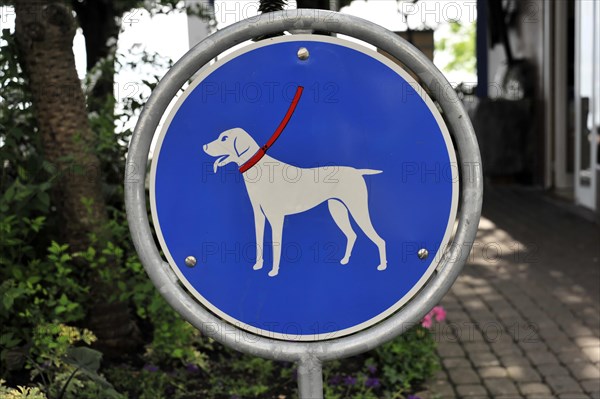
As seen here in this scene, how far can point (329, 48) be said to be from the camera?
5.89ft

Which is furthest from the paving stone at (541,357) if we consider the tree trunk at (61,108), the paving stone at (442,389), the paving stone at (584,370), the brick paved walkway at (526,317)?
the tree trunk at (61,108)

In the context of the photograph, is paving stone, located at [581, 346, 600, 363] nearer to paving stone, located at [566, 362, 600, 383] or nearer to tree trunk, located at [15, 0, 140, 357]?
paving stone, located at [566, 362, 600, 383]

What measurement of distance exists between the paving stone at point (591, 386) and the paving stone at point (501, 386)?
34 cm

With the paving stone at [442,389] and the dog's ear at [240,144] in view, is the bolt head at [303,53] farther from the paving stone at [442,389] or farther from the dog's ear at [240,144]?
the paving stone at [442,389]

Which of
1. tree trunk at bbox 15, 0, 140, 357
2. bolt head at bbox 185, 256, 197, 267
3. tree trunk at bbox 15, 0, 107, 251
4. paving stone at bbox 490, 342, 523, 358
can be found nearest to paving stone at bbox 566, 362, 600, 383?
paving stone at bbox 490, 342, 523, 358

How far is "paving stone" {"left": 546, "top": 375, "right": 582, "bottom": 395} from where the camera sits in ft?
13.1

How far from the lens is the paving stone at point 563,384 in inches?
157

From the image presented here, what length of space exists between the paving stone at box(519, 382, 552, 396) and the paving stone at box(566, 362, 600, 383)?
25 centimetres

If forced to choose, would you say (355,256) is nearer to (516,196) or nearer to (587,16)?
(587,16)

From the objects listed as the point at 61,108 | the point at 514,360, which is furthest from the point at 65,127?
the point at 514,360

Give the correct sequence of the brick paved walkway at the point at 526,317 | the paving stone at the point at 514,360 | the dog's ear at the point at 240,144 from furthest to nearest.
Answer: the paving stone at the point at 514,360 < the brick paved walkway at the point at 526,317 < the dog's ear at the point at 240,144

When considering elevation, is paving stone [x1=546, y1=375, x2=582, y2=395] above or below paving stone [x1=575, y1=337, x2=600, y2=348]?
above

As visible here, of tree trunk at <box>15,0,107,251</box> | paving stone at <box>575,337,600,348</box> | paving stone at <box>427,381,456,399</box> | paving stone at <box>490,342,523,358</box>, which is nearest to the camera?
tree trunk at <box>15,0,107,251</box>

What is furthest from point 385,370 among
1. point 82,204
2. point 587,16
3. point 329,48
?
point 587,16
